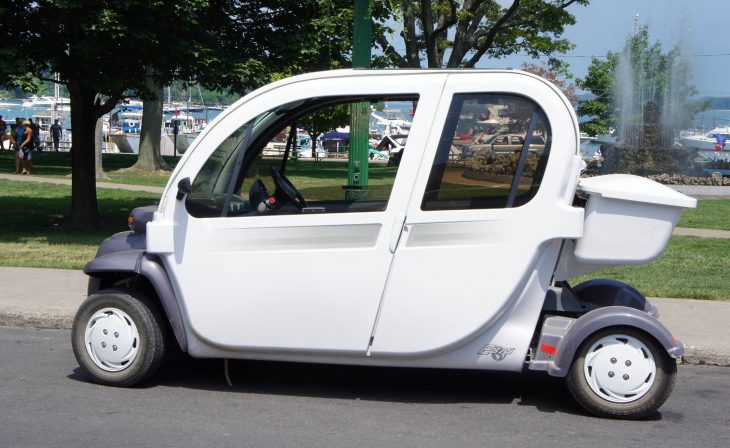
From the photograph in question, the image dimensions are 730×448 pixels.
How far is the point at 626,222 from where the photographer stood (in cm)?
564

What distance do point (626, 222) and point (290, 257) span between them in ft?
6.62

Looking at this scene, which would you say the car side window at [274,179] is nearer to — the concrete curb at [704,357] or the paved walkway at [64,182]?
the concrete curb at [704,357]

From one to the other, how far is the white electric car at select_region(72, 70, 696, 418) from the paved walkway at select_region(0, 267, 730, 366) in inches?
78.6

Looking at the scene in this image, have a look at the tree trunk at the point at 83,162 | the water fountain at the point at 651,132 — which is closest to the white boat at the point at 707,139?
the water fountain at the point at 651,132

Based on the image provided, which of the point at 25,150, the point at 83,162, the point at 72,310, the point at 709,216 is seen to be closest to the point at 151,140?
the point at 25,150

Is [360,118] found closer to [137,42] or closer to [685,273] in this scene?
[137,42]

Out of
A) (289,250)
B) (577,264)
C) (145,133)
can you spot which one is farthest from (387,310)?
(145,133)

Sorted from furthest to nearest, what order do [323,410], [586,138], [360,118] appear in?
[586,138]
[360,118]
[323,410]

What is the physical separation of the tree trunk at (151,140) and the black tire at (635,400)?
27.3 metres

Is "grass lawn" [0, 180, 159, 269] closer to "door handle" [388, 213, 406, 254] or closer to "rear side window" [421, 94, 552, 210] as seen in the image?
"door handle" [388, 213, 406, 254]

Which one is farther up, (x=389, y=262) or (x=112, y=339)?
(x=389, y=262)

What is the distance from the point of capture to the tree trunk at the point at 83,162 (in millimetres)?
14891

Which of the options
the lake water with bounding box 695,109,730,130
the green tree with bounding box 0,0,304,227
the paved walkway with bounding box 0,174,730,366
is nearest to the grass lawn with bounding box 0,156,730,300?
the paved walkway with bounding box 0,174,730,366

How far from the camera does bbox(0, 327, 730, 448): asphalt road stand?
5.32m
